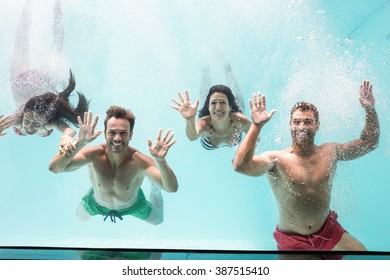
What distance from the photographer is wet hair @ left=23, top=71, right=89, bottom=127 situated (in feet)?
19.2

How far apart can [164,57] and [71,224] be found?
8.17 meters

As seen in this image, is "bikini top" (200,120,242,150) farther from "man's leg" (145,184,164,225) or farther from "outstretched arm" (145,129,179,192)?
"outstretched arm" (145,129,179,192)

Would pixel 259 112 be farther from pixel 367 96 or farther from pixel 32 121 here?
pixel 32 121

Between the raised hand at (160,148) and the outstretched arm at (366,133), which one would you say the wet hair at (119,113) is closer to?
the raised hand at (160,148)

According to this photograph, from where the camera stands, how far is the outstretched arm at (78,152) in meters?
4.36

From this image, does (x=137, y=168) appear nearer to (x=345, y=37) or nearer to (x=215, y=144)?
(x=215, y=144)

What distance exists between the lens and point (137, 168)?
16.3 feet

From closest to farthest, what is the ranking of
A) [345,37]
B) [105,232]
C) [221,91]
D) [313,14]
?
1. [221,91]
2. [313,14]
3. [345,37]
4. [105,232]

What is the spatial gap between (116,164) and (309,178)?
2178 mm

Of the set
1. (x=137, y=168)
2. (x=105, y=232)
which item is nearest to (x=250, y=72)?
(x=105, y=232)

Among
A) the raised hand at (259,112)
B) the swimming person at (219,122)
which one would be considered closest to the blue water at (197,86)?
the swimming person at (219,122)

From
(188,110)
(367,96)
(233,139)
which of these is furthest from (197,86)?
(367,96)

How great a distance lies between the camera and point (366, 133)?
14.8 ft

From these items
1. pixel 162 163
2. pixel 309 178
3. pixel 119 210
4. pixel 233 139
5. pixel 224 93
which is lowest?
pixel 119 210
